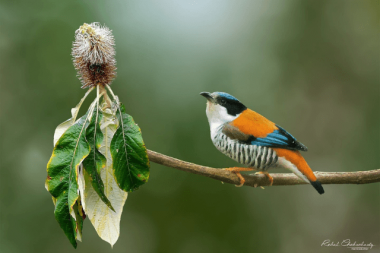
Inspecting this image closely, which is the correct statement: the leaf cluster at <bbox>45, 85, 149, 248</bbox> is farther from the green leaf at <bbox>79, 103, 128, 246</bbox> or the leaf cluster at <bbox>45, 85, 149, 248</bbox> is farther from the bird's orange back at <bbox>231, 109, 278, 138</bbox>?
the bird's orange back at <bbox>231, 109, 278, 138</bbox>

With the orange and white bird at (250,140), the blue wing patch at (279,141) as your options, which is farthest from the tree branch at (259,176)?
the blue wing patch at (279,141)

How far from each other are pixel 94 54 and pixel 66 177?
475 mm

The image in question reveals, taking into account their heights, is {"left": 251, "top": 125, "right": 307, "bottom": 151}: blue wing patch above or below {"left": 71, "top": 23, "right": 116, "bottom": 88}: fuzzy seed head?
below

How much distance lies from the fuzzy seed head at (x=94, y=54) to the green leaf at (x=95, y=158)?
0.19m

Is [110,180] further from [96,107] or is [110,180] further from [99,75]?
[99,75]

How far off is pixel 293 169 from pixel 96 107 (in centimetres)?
86

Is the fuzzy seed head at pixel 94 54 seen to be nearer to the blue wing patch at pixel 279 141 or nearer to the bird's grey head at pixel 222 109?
the bird's grey head at pixel 222 109

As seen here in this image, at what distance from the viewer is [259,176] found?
1.68m

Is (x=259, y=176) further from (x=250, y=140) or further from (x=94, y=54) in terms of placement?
(x=94, y=54)

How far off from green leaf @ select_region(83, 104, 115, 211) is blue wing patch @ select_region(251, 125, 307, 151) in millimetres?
664

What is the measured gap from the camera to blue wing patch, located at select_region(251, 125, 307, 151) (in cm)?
151

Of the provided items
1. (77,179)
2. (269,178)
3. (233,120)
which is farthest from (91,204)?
Answer: (269,178)

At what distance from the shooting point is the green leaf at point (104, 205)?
1355mm

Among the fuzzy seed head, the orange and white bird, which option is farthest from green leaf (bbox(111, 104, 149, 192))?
the orange and white bird
